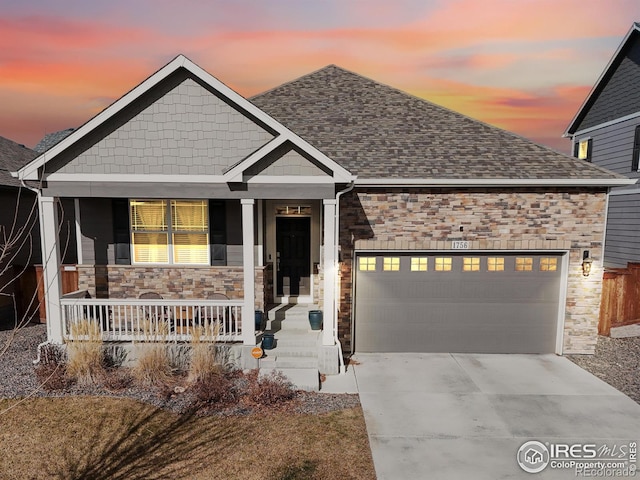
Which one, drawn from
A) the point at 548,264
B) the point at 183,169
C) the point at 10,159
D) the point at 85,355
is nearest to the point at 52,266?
the point at 85,355

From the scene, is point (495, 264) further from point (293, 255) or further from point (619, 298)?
point (293, 255)

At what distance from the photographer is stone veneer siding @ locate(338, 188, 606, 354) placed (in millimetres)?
9289

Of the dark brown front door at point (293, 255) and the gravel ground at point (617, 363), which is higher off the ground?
the dark brown front door at point (293, 255)

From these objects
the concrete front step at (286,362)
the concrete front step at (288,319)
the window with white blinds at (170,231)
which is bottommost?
the concrete front step at (286,362)

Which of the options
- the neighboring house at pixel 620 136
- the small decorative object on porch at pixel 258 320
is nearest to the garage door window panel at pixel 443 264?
→ the small decorative object on porch at pixel 258 320

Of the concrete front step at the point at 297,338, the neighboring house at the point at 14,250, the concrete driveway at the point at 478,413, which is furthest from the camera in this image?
the neighboring house at the point at 14,250

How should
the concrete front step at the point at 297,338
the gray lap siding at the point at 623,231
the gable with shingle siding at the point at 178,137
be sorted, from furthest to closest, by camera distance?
1. the gray lap siding at the point at 623,231
2. the concrete front step at the point at 297,338
3. the gable with shingle siding at the point at 178,137

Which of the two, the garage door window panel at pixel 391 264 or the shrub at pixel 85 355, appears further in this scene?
the garage door window panel at pixel 391 264

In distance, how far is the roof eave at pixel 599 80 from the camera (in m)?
14.6

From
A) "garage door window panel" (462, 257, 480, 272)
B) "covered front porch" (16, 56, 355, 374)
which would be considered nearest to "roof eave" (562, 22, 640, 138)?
"garage door window panel" (462, 257, 480, 272)

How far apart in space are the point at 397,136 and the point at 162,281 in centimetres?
742

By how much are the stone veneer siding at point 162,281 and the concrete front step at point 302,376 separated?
2.63 metres

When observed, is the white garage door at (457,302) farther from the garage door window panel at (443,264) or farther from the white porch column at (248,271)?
the white porch column at (248,271)

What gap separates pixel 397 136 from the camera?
34.7ft
